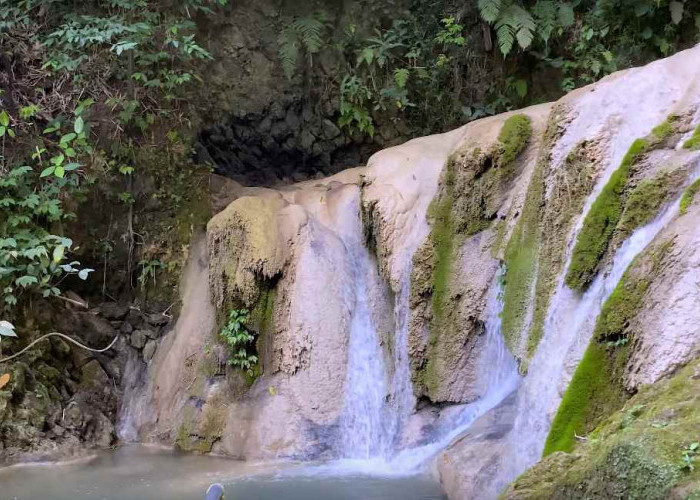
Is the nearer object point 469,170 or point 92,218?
point 469,170

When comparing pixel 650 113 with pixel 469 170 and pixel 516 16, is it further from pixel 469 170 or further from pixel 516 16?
pixel 516 16

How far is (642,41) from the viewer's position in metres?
8.81

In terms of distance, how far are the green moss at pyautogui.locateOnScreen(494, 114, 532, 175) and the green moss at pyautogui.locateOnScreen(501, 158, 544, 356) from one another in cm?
64

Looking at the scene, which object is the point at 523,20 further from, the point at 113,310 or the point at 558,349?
the point at 113,310

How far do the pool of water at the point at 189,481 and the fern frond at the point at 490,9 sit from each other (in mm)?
5818

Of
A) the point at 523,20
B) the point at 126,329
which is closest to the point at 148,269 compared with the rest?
the point at 126,329

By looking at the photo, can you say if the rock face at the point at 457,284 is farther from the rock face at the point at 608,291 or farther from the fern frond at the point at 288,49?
the fern frond at the point at 288,49

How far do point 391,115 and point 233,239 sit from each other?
11.1 ft

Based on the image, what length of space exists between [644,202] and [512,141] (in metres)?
2.21

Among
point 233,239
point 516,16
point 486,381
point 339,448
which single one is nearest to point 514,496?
point 486,381

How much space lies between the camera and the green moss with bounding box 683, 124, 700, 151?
14.6ft

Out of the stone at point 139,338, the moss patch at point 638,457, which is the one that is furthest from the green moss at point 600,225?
the stone at point 139,338

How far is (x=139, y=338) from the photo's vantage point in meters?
8.30

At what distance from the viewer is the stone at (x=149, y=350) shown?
821cm
